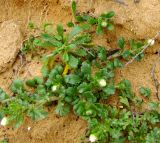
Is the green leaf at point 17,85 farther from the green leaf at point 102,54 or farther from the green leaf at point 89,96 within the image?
the green leaf at point 102,54

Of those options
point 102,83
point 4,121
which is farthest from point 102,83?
point 4,121

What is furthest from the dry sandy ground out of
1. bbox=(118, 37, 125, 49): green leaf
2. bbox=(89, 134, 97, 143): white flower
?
bbox=(89, 134, 97, 143): white flower

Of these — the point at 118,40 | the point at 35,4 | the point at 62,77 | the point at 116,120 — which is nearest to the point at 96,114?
the point at 116,120

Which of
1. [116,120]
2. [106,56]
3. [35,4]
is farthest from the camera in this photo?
[35,4]

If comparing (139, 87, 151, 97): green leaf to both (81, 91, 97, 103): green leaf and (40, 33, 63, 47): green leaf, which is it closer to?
(81, 91, 97, 103): green leaf

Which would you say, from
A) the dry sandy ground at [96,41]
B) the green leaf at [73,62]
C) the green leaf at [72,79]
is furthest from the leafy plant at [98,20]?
the green leaf at [72,79]

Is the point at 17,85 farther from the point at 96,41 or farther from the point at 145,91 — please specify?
the point at 145,91

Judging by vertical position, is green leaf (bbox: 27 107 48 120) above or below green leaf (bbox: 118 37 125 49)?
below

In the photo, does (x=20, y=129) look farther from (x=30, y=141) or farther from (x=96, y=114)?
(x=96, y=114)
